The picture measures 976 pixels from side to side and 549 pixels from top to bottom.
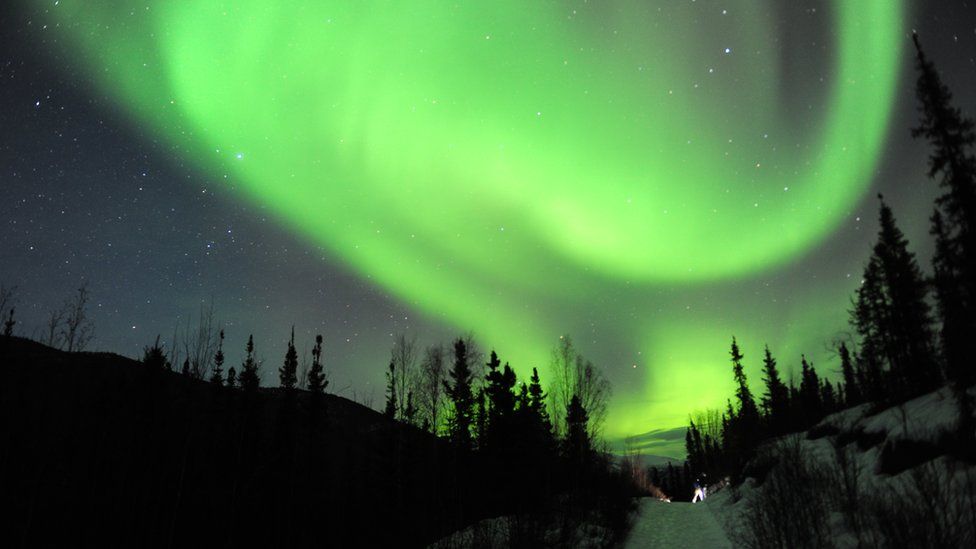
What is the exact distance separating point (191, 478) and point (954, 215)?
1851 inches

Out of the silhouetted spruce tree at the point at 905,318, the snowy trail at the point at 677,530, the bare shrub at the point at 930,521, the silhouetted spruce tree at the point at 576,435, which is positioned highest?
the silhouetted spruce tree at the point at 905,318

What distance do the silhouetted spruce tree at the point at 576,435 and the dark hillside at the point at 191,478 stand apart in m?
8.06

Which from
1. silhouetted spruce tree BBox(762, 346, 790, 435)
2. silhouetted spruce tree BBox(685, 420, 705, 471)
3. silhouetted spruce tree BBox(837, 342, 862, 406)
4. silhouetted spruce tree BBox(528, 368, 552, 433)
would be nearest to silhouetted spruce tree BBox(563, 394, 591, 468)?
silhouetted spruce tree BBox(528, 368, 552, 433)

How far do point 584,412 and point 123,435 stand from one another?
3737cm

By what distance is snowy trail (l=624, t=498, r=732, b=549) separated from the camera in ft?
88.7

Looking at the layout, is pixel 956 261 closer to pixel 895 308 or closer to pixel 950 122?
pixel 950 122

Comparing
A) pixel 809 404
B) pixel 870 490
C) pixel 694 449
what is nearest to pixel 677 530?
pixel 870 490

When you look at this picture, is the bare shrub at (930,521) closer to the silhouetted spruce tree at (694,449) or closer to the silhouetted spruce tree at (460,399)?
the silhouetted spruce tree at (460,399)

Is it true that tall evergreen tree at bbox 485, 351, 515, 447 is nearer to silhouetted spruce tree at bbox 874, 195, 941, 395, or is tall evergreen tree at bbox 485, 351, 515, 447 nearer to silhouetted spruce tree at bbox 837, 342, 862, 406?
silhouetted spruce tree at bbox 874, 195, 941, 395

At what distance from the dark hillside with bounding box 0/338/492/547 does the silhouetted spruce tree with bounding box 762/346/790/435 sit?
4846 centimetres

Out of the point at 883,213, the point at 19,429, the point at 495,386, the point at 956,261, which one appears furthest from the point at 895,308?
the point at 19,429

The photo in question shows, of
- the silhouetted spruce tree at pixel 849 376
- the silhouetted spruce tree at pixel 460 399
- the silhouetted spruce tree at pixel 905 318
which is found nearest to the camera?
the silhouetted spruce tree at pixel 905 318

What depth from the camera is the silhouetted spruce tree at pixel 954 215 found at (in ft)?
80.3

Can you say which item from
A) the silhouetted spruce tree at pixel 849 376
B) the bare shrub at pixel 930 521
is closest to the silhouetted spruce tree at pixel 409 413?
the bare shrub at pixel 930 521
